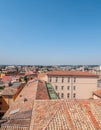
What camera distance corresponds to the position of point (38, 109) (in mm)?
13977

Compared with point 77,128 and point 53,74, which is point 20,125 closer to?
point 77,128

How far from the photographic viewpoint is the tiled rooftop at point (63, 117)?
1063 centimetres

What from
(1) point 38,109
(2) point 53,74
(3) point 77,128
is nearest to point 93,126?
(3) point 77,128

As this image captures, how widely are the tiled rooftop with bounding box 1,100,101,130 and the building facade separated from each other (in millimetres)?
27176

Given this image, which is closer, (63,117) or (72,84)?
(63,117)

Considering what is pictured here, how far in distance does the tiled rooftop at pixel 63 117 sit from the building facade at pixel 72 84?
89.2 feet

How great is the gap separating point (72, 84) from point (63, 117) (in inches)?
1242

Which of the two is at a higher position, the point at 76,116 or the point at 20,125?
the point at 76,116

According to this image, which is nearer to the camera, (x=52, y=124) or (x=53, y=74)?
(x=52, y=124)

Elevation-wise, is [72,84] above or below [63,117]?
below

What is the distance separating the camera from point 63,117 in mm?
11805

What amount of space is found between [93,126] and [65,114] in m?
2.41

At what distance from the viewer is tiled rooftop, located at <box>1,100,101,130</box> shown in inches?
419

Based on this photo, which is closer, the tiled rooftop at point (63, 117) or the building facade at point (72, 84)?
the tiled rooftop at point (63, 117)
